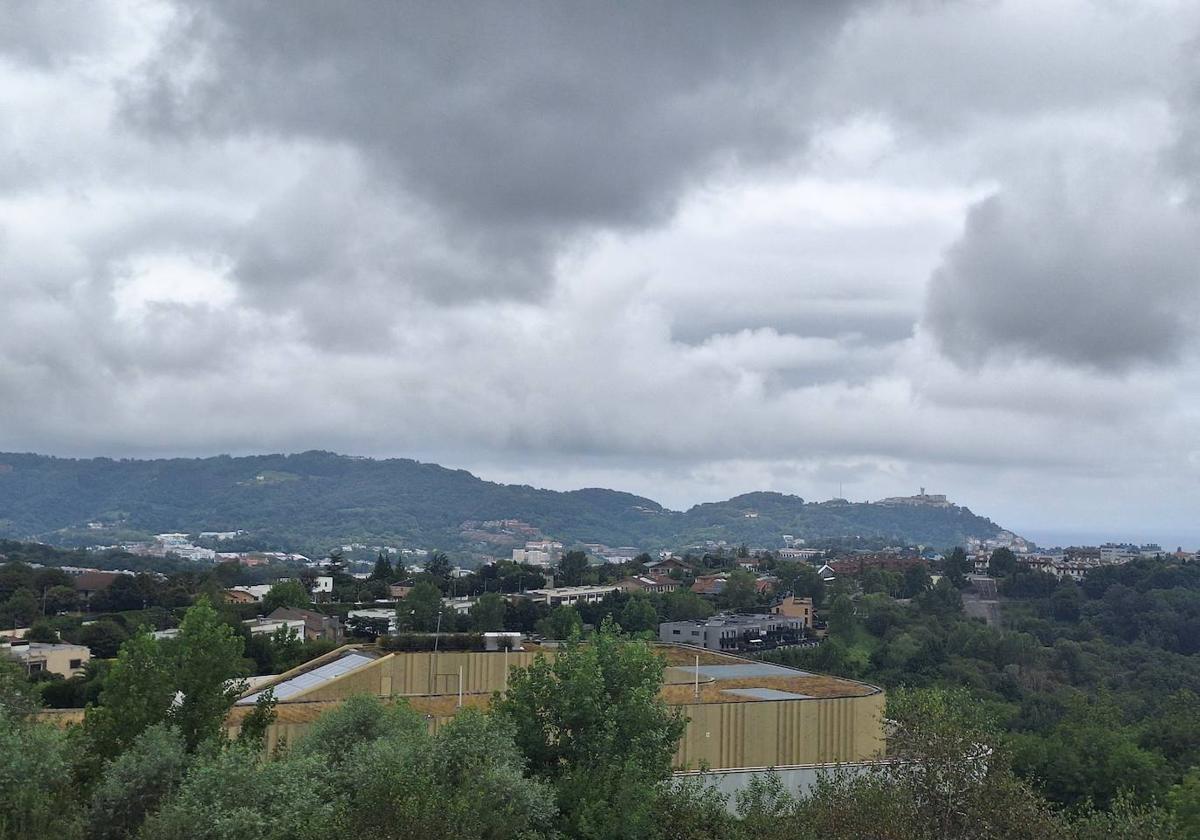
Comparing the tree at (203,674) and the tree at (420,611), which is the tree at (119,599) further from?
the tree at (203,674)

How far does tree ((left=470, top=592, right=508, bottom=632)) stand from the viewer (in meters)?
87.3

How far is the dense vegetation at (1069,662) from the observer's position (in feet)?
150

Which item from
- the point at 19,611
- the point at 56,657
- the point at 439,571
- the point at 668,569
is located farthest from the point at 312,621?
the point at 668,569

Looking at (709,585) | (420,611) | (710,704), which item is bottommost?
(709,585)

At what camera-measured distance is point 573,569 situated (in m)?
146

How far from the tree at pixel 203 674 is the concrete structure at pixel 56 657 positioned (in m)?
38.1

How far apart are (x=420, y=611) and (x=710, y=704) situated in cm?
5884

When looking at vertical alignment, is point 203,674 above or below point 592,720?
above

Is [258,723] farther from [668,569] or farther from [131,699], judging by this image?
[668,569]

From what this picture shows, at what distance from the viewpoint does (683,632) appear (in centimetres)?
9569

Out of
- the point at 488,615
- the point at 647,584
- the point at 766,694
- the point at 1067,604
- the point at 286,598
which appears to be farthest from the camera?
the point at 647,584

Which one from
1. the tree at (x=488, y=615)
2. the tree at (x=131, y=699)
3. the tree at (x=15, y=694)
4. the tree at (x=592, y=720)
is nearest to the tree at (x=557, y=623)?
the tree at (x=488, y=615)

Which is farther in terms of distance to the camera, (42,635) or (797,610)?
(797,610)

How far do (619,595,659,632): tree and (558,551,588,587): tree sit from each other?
37990 millimetres
